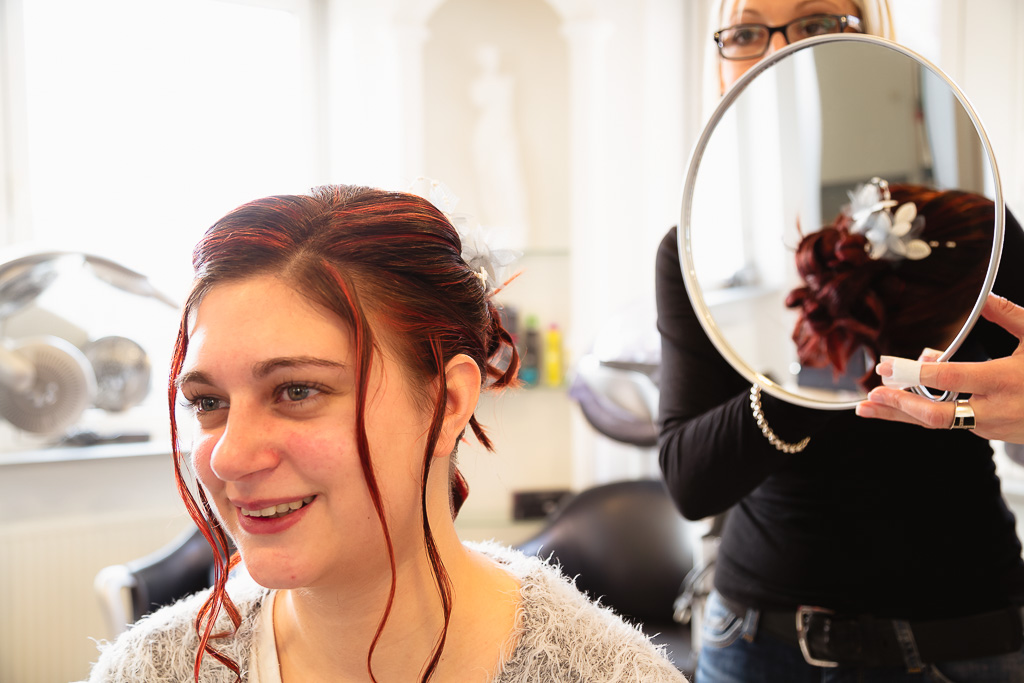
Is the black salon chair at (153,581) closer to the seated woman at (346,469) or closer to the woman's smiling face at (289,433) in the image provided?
the seated woman at (346,469)

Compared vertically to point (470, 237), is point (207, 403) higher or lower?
lower

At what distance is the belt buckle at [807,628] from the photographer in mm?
1010

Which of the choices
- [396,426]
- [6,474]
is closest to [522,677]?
[396,426]

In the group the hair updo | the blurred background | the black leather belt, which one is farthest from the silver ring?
the blurred background

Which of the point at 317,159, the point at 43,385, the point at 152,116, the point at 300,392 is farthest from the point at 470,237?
the point at 152,116

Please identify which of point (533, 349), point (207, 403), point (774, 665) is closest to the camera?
point (207, 403)

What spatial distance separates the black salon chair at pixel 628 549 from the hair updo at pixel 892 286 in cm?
147

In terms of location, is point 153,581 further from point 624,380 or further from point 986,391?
point 986,391

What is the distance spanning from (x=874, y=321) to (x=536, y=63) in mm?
2472

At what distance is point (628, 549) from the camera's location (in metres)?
2.38

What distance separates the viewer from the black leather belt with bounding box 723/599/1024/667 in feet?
3.21

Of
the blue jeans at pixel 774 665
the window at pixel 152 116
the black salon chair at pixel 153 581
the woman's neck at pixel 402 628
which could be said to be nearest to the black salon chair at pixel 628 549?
the black salon chair at pixel 153 581

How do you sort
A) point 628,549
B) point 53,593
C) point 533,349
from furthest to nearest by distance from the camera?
point 533,349, point 53,593, point 628,549

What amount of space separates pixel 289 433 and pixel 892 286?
2.23 feet
